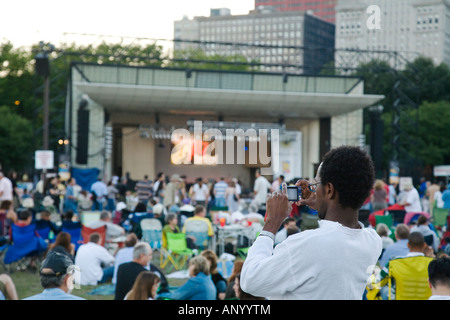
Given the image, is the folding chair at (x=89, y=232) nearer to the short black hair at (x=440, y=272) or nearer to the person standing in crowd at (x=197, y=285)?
the person standing in crowd at (x=197, y=285)

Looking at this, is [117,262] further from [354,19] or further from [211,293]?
[354,19]

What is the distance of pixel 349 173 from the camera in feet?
5.84

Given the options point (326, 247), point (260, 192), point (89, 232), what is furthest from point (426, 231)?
point (326, 247)

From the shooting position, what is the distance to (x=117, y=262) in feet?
26.8

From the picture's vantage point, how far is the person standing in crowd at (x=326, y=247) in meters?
1.71

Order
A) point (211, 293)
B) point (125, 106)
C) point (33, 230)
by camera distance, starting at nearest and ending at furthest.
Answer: point (211, 293)
point (33, 230)
point (125, 106)

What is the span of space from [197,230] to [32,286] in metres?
3.11

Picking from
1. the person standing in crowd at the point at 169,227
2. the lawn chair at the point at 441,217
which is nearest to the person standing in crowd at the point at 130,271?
the person standing in crowd at the point at 169,227

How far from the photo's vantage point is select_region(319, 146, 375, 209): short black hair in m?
1.78

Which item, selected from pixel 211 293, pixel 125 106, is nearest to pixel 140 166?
pixel 125 106

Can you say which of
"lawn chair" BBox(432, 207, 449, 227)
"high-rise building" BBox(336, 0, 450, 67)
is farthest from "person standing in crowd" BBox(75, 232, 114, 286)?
"high-rise building" BBox(336, 0, 450, 67)

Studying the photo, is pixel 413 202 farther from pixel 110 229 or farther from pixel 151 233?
pixel 110 229

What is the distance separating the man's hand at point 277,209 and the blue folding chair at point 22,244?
329 inches
